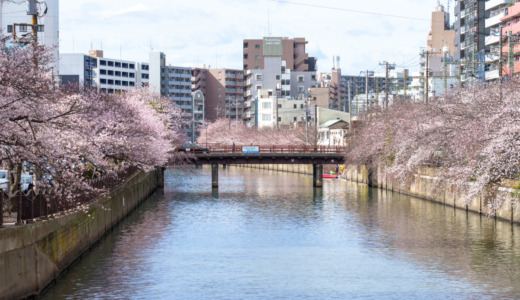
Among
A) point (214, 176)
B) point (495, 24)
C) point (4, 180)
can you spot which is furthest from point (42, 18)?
point (4, 180)

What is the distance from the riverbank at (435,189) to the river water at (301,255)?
82 centimetres

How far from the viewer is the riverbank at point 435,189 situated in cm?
4866

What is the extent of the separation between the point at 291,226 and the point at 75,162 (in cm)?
2158

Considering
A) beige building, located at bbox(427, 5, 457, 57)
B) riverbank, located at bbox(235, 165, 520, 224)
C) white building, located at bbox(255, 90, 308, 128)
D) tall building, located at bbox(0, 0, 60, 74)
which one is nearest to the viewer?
riverbank, located at bbox(235, 165, 520, 224)

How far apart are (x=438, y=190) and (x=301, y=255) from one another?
2786 cm

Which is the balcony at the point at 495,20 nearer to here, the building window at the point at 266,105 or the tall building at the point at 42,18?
the building window at the point at 266,105

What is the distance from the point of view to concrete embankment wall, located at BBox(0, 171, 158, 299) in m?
24.9

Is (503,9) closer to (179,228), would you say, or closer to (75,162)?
(179,228)

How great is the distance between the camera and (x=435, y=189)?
6381 cm

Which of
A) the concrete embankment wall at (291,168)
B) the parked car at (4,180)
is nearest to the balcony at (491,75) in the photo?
the concrete embankment wall at (291,168)

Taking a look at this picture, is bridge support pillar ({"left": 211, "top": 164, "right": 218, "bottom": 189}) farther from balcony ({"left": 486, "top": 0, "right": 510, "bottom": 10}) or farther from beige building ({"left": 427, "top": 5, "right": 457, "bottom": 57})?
beige building ({"left": 427, "top": 5, "right": 457, "bottom": 57})

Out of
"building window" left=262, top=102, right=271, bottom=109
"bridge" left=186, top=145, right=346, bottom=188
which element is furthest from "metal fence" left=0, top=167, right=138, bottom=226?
"building window" left=262, top=102, right=271, bottom=109

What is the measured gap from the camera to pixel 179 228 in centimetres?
5194

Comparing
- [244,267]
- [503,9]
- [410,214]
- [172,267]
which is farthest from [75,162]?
[503,9]
